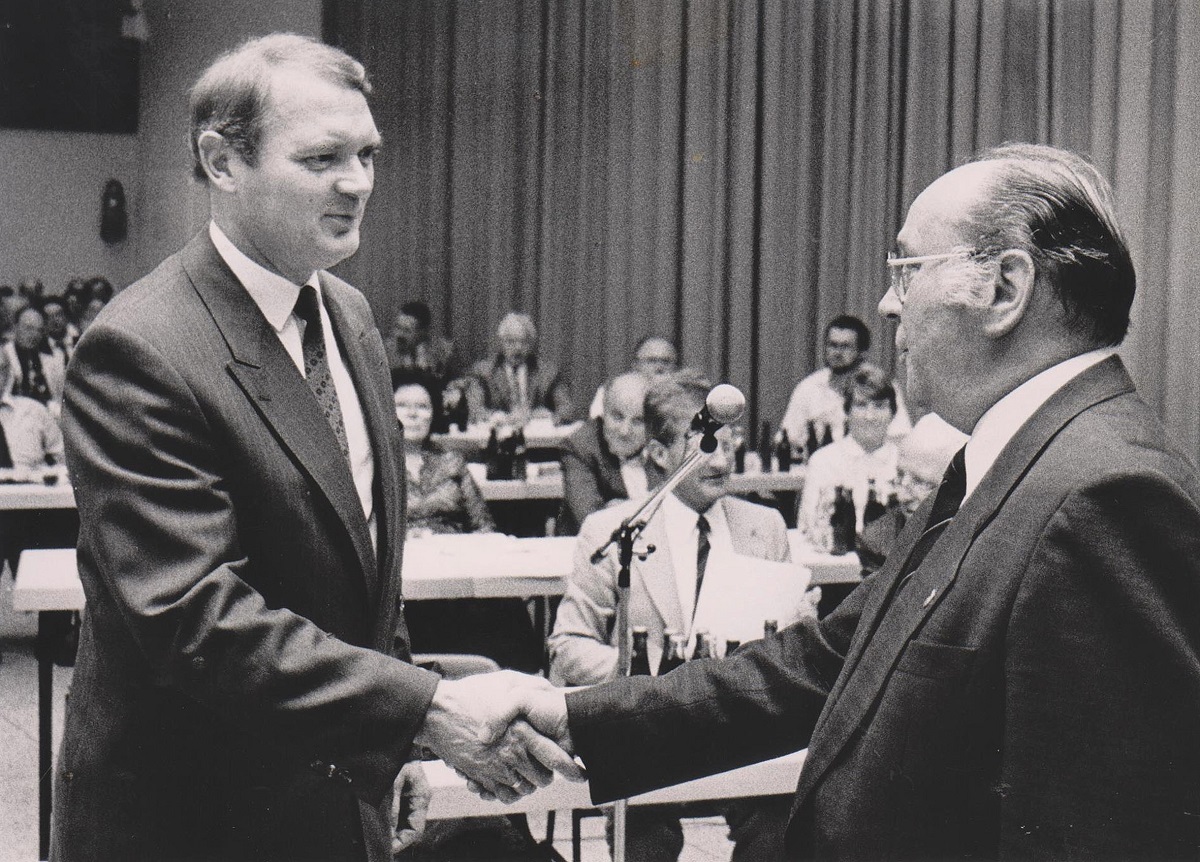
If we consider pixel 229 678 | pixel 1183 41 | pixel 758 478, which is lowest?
pixel 758 478

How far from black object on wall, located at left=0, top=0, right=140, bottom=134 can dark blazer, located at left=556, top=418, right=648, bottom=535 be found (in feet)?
31.0

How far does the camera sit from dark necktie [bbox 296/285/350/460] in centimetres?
196

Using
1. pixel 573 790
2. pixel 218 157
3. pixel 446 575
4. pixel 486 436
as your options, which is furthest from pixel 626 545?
pixel 486 436

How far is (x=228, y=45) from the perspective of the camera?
1272cm

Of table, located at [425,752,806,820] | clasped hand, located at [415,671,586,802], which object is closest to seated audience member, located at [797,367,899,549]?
table, located at [425,752,806,820]

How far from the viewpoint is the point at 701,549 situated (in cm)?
382

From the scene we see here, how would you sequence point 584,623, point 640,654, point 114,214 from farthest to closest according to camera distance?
point 114,214, point 584,623, point 640,654

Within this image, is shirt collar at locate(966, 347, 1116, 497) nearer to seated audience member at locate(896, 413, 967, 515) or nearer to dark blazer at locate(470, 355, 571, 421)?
seated audience member at locate(896, 413, 967, 515)

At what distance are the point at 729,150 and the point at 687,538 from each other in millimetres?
7073

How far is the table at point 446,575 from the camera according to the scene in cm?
406

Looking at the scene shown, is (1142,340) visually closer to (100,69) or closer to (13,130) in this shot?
(100,69)

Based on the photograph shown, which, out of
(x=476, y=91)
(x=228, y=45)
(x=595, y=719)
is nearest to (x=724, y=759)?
(x=595, y=719)

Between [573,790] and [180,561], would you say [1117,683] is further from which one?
[573,790]

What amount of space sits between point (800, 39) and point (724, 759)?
8565 mm
